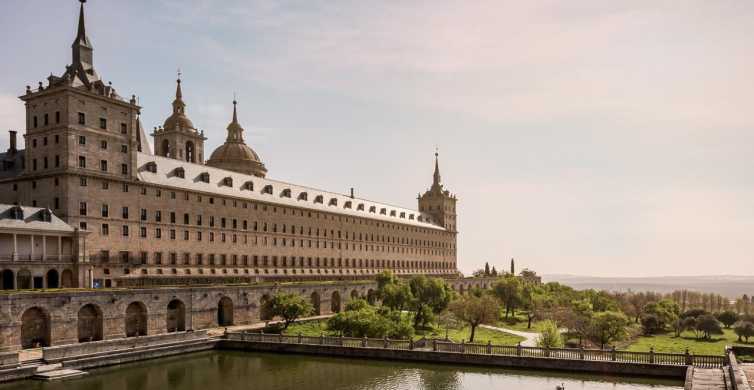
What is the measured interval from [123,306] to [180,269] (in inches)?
586

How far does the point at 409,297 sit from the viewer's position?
72812 mm

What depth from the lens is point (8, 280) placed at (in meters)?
48.9

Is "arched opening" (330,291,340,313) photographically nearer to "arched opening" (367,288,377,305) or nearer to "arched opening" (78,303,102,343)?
"arched opening" (367,288,377,305)

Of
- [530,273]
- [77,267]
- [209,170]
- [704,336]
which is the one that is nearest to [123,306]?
[77,267]

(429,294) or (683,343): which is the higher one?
(429,294)

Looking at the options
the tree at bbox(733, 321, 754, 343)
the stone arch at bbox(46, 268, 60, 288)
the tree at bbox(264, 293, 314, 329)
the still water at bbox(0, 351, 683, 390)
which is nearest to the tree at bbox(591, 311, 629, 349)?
the still water at bbox(0, 351, 683, 390)

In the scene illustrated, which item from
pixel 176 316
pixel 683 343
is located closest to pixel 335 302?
pixel 176 316

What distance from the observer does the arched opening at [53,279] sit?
170 feet

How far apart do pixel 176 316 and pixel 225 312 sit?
256 inches

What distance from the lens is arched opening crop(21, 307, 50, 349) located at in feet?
147

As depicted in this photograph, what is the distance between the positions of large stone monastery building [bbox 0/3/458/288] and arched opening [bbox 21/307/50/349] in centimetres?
511

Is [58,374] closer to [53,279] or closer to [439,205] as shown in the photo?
[53,279]

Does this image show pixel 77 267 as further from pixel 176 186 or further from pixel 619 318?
pixel 619 318

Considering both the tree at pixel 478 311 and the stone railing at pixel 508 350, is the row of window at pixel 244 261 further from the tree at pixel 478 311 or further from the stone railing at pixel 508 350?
the tree at pixel 478 311
